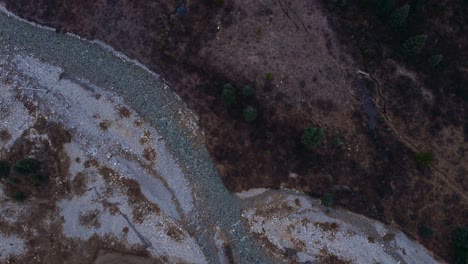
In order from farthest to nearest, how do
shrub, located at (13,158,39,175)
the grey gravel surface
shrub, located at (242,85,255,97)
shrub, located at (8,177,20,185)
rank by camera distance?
the grey gravel surface < shrub, located at (242,85,255,97) < shrub, located at (8,177,20,185) < shrub, located at (13,158,39,175)

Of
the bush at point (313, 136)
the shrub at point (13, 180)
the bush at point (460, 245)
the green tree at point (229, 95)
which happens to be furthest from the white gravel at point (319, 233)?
the shrub at point (13, 180)

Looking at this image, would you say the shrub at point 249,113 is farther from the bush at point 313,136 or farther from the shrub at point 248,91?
the bush at point 313,136

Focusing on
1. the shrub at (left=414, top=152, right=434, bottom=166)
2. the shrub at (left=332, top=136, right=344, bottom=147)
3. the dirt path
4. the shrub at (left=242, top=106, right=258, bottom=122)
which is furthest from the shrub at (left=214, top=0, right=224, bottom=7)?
the shrub at (left=414, top=152, right=434, bottom=166)

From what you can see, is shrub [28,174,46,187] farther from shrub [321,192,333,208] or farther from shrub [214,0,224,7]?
shrub [321,192,333,208]

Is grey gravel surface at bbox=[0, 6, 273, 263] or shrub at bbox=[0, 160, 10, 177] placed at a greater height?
grey gravel surface at bbox=[0, 6, 273, 263]

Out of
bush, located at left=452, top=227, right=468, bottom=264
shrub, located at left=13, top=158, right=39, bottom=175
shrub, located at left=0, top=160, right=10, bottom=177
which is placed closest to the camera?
bush, located at left=452, top=227, right=468, bottom=264

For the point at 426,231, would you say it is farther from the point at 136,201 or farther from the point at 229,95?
the point at 136,201
